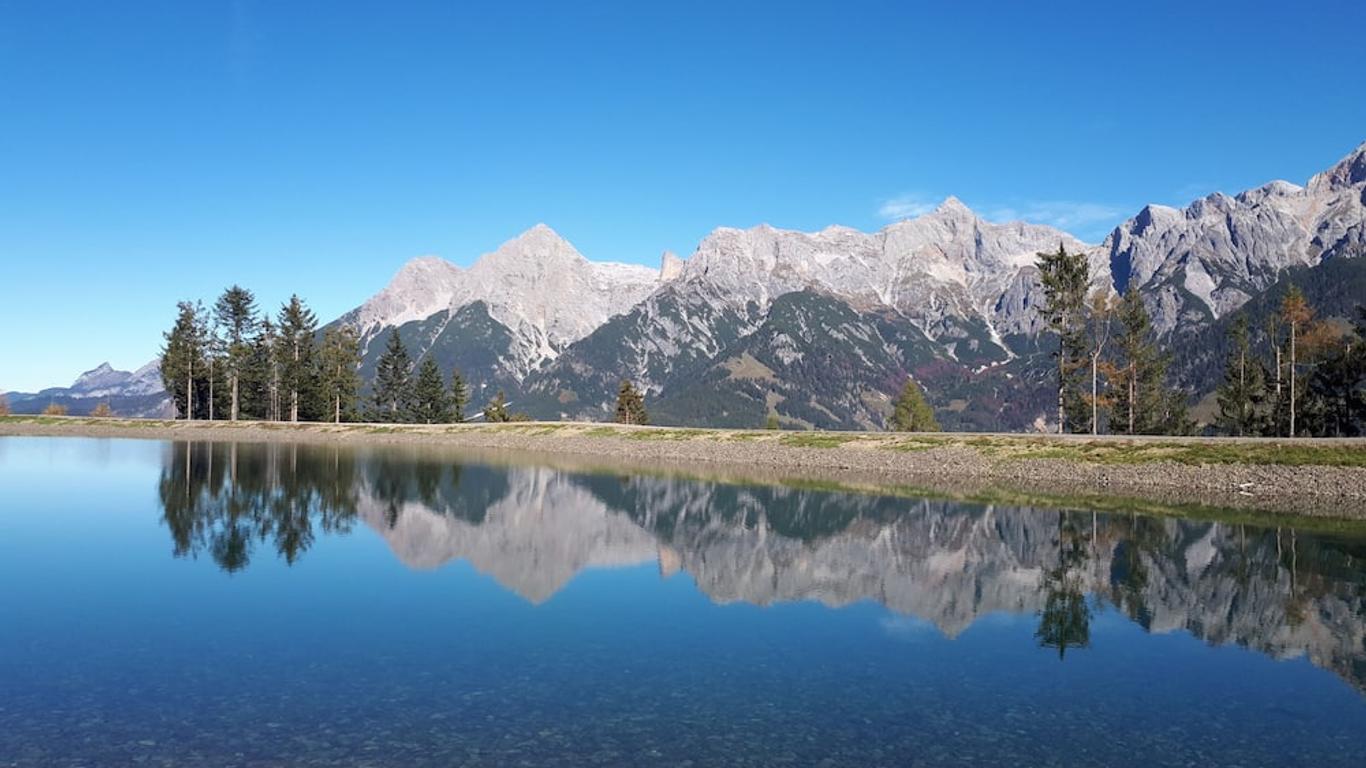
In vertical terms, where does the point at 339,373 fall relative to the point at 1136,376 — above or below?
above

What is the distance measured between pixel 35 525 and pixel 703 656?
37126 mm

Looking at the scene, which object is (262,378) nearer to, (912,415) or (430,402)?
(430,402)

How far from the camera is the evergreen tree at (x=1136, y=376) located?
112625 mm

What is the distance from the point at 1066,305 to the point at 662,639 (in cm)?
8691

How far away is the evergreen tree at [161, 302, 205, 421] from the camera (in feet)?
520

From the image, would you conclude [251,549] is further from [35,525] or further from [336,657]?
[336,657]

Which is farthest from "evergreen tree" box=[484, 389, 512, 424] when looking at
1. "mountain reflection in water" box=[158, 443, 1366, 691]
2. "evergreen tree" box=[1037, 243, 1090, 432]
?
"evergreen tree" box=[1037, 243, 1090, 432]

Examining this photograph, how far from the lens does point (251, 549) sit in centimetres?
4034

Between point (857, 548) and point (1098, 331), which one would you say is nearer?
point (857, 548)

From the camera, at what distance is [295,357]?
162 meters

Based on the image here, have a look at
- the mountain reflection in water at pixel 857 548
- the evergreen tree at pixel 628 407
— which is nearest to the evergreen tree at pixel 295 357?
the evergreen tree at pixel 628 407

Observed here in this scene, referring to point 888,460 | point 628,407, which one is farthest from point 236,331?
point 888,460

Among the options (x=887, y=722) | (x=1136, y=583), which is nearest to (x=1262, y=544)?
(x=1136, y=583)

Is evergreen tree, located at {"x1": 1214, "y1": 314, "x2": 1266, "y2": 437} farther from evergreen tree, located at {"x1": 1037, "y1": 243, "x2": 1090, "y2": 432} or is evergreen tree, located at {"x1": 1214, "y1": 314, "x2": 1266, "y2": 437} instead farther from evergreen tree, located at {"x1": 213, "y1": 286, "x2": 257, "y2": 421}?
evergreen tree, located at {"x1": 213, "y1": 286, "x2": 257, "y2": 421}
